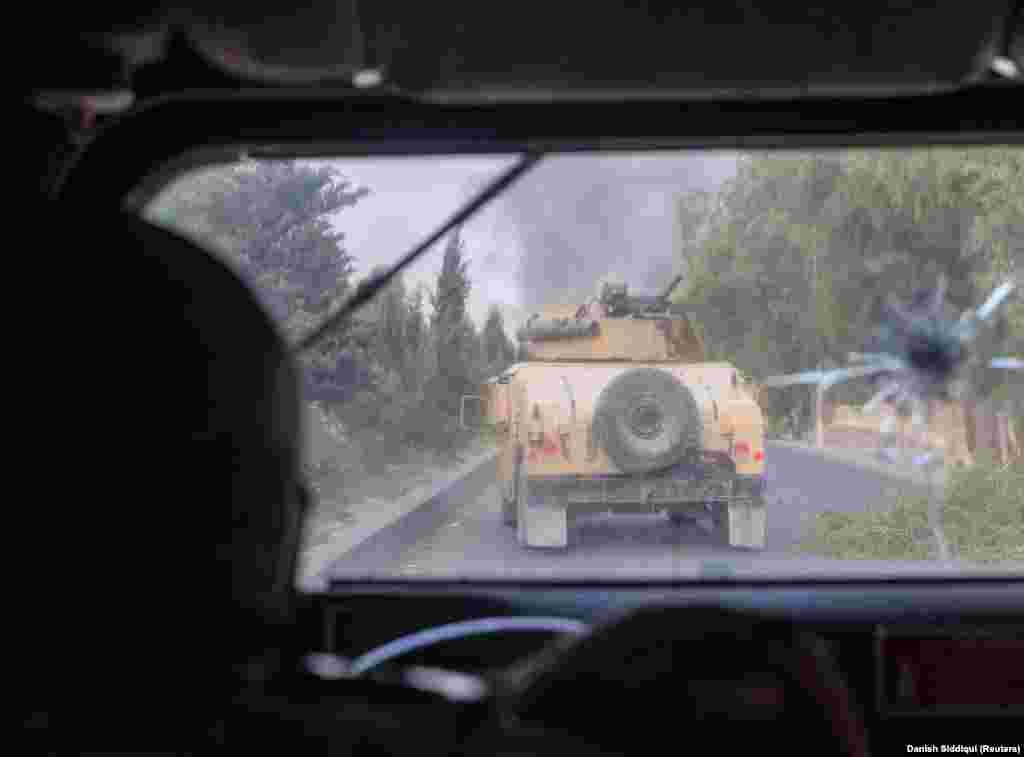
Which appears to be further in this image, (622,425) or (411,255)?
(622,425)

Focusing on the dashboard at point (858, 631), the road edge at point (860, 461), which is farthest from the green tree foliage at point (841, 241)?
the dashboard at point (858, 631)

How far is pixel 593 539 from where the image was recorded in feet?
8.82

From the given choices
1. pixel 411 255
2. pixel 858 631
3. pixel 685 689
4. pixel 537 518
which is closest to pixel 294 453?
pixel 685 689

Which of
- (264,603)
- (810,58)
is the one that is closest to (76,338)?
(264,603)

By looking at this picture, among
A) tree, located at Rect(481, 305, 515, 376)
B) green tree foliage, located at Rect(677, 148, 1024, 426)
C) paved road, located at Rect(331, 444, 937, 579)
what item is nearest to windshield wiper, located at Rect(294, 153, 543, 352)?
tree, located at Rect(481, 305, 515, 376)

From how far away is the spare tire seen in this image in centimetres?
267

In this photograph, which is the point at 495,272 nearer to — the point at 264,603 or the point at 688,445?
the point at 688,445

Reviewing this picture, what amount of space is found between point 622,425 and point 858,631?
25.0 inches

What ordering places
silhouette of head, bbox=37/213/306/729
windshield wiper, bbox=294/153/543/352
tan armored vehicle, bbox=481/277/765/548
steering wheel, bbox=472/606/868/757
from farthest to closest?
1. tan armored vehicle, bbox=481/277/765/548
2. windshield wiper, bbox=294/153/543/352
3. steering wheel, bbox=472/606/868/757
4. silhouette of head, bbox=37/213/306/729

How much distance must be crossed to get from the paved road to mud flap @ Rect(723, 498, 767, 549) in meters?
0.02

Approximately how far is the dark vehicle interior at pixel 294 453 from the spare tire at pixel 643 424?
0.27 metres

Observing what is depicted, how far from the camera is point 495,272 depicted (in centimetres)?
248

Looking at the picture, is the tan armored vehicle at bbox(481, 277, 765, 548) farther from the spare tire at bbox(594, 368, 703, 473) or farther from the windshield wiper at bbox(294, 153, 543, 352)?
the windshield wiper at bbox(294, 153, 543, 352)

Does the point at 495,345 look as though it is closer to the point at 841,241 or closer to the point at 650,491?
the point at 650,491
